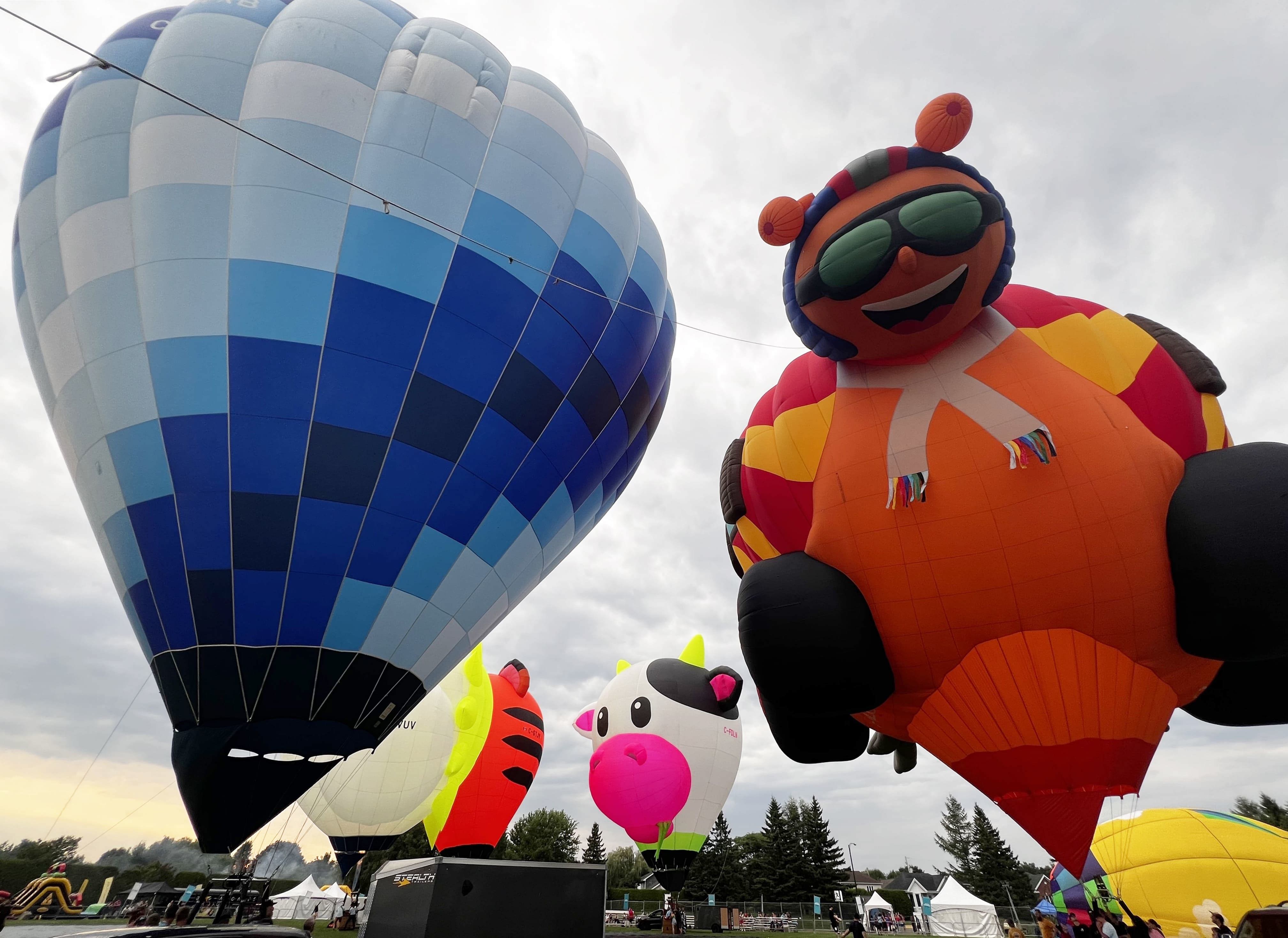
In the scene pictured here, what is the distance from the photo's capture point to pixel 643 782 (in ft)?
42.0

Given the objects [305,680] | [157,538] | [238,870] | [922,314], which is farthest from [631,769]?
[922,314]

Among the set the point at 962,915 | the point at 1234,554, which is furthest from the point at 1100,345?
the point at 962,915

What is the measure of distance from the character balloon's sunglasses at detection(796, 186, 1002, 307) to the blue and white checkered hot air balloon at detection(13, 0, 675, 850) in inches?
118

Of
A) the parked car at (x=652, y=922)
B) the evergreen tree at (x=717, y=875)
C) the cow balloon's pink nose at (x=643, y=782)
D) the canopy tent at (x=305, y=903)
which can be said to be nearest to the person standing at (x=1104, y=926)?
the cow balloon's pink nose at (x=643, y=782)

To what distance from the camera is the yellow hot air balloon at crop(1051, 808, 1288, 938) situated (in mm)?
9031

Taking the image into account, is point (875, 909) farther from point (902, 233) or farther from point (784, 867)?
point (902, 233)

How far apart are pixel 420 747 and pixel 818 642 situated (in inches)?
459

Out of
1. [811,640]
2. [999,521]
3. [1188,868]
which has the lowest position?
[1188,868]

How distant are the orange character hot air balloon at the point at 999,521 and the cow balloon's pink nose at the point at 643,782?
26.9ft

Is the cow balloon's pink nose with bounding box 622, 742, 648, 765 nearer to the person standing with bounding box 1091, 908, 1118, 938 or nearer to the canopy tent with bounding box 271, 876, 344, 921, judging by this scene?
the person standing with bounding box 1091, 908, 1118, 938

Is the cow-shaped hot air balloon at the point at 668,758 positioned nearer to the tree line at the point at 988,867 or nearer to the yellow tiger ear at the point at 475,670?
the yellow tiger ear at the point at 475,670

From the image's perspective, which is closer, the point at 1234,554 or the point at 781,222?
the point at 1234,554

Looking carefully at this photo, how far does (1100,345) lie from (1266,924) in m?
4.38

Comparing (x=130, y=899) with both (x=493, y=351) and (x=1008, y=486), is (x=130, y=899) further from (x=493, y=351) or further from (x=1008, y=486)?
(x=1008, y=486)
